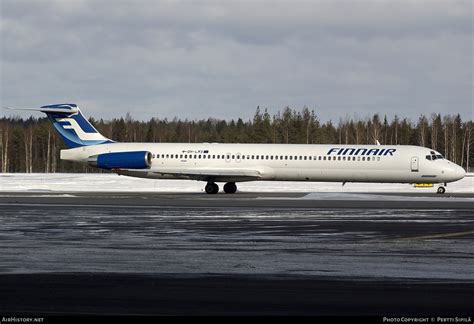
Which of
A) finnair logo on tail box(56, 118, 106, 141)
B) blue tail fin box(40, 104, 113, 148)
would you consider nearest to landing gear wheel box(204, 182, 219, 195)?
blue tail fin box(40, 104, 113, 148)

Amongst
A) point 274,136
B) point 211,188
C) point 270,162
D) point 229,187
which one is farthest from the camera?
point 274,136

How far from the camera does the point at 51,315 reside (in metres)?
9.16

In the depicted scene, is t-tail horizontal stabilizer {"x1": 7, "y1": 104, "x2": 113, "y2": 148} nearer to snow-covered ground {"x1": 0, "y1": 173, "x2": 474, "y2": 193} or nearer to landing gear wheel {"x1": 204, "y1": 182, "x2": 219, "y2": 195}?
snow-covered ground {"x1": 0, "y1": 173, "x2": 474, "y2": 193}

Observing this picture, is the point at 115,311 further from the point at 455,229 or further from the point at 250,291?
the point at 455,229

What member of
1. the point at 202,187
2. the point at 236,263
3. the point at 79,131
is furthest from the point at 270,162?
the point at 236,263

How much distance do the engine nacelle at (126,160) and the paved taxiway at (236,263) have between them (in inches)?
745

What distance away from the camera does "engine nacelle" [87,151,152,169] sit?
4541 centimetres

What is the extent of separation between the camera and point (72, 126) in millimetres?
48219

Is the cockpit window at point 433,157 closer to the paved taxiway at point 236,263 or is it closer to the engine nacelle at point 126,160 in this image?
the engine nacelle at point 126,160

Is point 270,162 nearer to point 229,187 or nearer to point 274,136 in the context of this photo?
point 229,187

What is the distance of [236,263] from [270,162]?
30.9m

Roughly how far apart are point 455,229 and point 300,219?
472 centimetres

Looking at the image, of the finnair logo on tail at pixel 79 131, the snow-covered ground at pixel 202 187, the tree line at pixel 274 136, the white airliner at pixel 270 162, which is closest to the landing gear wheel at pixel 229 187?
the white airliner at pixel 270 162

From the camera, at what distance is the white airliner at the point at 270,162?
43438mm
